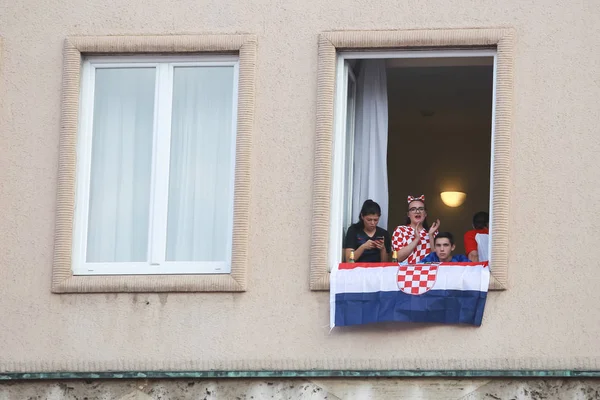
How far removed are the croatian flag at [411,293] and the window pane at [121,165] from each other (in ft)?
6.64

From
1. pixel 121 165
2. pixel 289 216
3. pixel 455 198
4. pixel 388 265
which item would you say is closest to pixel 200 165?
pixel 121 165

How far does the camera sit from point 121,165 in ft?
61.9

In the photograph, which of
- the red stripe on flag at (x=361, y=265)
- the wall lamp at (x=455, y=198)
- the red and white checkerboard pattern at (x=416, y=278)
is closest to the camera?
the red and white checkerboard pattern at (x=416, y=278)

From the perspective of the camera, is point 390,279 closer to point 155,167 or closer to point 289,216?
point 289,216

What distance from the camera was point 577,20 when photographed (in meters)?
18.1

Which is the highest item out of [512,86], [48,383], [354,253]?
[512,86]

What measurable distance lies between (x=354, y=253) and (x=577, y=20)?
292 cm

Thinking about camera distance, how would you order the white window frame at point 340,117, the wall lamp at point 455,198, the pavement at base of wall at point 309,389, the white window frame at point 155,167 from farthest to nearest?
the wall lamp at point 455,198 → the white window frame at point 155,167 → the white window frame at point 340,117 → the pavement at base of wall at point 309,389

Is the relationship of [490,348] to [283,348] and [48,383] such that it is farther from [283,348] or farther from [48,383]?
[48,383]

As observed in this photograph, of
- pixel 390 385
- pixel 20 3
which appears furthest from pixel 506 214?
pixel 20 3

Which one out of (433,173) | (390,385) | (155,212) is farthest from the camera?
(433,173)

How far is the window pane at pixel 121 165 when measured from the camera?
61.3 feet

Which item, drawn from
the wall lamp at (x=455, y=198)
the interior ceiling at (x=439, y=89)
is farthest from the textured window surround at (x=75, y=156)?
the wall lamp at (x=455, y=198)

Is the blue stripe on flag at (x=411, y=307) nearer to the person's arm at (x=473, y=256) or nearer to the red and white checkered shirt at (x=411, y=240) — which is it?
the person's arm at (x=473, y=256)
